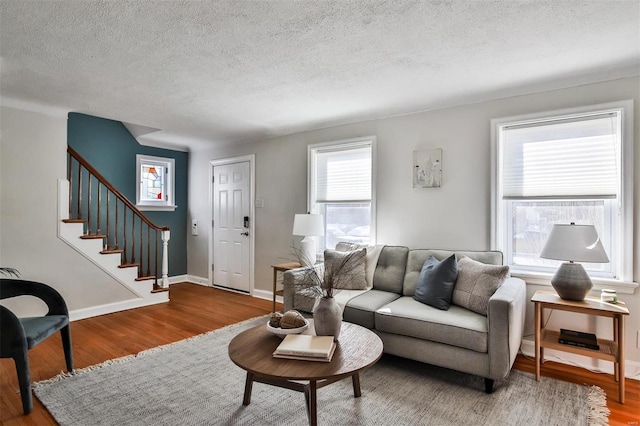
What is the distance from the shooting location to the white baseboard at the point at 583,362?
8.42ft

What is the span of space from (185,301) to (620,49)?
5.03 metres

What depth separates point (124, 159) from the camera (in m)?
5.14

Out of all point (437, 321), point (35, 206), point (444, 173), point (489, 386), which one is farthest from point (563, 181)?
point (35, 206)

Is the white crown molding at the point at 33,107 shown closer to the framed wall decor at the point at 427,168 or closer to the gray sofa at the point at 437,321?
the gray sofa at the point at 437,321

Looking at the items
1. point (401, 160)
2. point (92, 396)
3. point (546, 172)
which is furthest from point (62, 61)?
point (546, 172)

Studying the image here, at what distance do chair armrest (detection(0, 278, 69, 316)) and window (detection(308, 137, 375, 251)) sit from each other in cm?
262

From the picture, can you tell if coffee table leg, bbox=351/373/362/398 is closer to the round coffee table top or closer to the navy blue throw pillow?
the round coffee table top

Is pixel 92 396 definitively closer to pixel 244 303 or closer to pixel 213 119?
pixel 244 303

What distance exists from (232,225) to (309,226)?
6.37 feet

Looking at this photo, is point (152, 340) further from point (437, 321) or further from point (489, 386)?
point (489, 386)

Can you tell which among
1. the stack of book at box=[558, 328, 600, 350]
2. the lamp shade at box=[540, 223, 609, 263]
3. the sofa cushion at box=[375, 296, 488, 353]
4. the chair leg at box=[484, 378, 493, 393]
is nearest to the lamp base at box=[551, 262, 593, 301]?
the lamp shade at box=[540, 223, 609, 263]

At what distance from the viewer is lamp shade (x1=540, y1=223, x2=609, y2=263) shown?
2354 mm

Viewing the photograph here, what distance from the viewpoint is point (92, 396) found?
225 cm

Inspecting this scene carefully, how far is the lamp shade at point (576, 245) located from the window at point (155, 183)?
526 cm
